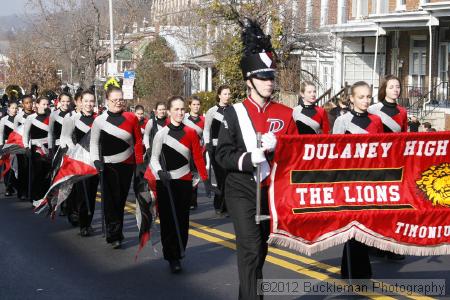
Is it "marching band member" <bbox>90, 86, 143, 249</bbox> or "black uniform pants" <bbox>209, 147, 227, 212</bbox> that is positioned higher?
"marching band member" <bbox>90, 86, 143, 249</bbox>

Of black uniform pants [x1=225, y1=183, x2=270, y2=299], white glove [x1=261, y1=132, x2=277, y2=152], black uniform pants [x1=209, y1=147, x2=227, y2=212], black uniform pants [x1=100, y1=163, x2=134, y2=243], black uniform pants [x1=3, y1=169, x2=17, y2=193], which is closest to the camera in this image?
white glove [x1=261, y1=132, x2=277, y2=152]

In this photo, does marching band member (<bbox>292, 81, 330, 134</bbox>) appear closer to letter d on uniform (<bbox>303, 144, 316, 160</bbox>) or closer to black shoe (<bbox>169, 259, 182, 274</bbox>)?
black shoe (<bbox>169, 259, 182, 274</bbox>)

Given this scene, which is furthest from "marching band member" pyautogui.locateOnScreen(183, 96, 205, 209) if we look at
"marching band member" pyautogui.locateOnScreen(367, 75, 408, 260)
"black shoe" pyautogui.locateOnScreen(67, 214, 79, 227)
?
"marching band member" pyautogui.locateOnScreen(367, 75, 408, 260)

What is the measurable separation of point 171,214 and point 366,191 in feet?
9.95

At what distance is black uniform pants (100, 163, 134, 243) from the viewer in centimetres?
1152

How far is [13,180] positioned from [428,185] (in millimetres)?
11351

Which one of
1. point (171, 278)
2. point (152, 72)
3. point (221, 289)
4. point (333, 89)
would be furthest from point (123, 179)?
point (152, 72)

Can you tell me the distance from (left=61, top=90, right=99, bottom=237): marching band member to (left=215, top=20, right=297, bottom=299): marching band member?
5.63m

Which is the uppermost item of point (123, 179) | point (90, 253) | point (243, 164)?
point (243, 164)

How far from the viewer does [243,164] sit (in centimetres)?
695

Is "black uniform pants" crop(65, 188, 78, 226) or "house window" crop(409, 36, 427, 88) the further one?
"house window" crop(409, 36, 427, 88)

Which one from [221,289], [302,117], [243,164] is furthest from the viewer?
[302,117]

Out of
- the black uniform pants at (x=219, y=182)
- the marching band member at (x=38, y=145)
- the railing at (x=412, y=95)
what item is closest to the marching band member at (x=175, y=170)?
the black uniform pants at (x=219, y=182)

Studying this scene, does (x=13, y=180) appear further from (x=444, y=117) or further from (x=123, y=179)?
(x=444, y=117)
